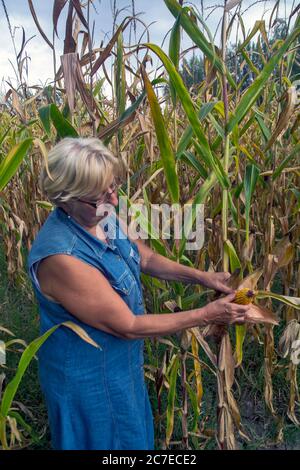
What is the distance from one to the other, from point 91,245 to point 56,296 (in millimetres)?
149

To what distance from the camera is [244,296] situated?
1.15 metres

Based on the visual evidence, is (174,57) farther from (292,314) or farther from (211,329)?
(292,314)

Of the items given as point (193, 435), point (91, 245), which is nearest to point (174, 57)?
point (91, 245)

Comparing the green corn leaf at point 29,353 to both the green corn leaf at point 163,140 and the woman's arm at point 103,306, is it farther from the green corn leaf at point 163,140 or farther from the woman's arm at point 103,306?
the green corn leaf at point 163,140

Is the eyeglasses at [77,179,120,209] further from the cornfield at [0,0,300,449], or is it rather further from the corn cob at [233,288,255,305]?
the corn cob at [233,288,255,305]

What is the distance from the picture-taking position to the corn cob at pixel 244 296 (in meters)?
1.15

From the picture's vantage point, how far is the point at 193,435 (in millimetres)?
1636

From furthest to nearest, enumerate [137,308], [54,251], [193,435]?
[193,435] < [137,308] < [54,251]

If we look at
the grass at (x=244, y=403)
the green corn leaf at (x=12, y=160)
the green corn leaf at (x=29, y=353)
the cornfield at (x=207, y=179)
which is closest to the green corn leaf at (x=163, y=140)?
the cornfield at (x=207, y=179)

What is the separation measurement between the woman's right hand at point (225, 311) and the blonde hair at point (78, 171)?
386mm

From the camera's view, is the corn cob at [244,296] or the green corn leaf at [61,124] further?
the green corn leaf at [61,124]

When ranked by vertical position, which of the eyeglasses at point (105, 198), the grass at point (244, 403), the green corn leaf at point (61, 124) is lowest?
the grass at point (244, 403)

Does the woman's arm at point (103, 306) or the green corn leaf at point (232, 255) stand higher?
the green corn leaf at point (232, 255)

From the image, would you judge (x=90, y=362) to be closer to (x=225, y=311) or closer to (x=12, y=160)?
(x=225, y=311)
